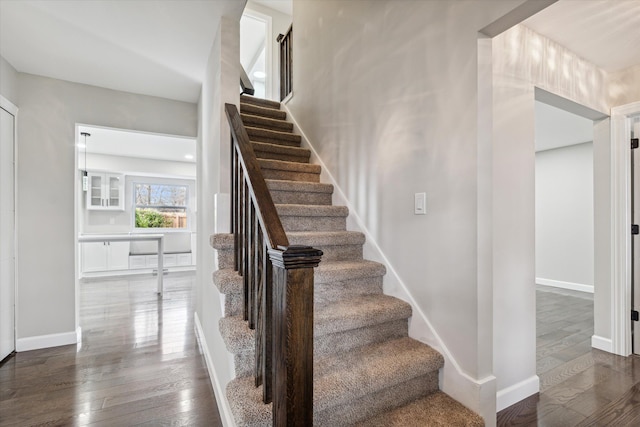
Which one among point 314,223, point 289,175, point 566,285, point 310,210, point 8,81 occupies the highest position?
point 8,81

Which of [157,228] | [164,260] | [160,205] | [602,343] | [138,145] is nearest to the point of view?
[602,343]

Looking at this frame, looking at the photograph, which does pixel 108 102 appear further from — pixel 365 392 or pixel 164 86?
pixel 365 392

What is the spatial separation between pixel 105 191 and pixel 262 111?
16.4ft

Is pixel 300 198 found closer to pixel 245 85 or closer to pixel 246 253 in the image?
pixel 246 253

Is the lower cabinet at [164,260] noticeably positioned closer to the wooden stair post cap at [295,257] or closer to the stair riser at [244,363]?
the stair riser at [244,363]

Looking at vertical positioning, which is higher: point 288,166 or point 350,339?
point 288,166

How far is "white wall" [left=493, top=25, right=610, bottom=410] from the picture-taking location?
72.1 inches

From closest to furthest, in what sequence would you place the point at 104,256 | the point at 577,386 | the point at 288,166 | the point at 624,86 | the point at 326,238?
the point at 577,386
the point at 326,238
the point at 624,86
the point at 288,166
the point at 104,256

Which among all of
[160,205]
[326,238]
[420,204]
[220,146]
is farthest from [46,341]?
[160,205]

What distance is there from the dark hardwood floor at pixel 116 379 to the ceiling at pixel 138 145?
2.82 meters

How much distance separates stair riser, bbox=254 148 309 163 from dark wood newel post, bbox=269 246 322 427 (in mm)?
2132

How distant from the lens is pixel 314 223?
8.26ft

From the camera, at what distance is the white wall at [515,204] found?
6.01ft

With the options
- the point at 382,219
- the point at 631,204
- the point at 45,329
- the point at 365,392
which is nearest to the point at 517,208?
the point at 382,219
